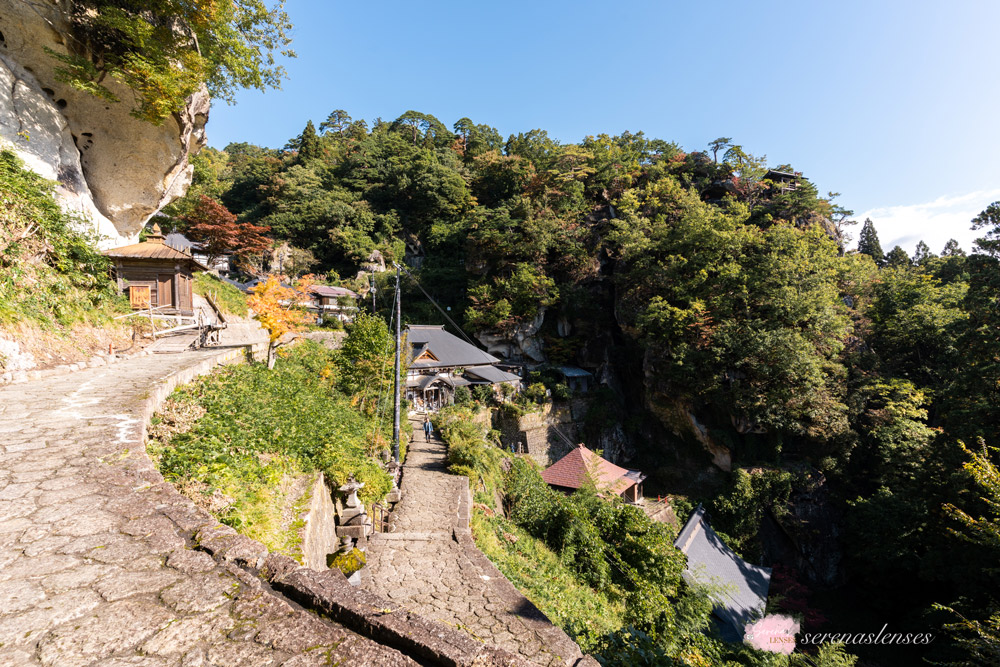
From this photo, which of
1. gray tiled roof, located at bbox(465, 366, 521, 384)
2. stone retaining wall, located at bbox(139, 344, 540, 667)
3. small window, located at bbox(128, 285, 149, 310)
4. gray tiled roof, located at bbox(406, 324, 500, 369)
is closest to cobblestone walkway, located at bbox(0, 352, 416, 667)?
stone retaining wall, located at bbox(139, 344, 540, 667)

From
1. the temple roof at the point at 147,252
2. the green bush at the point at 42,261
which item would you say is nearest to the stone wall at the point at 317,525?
the green bush at the point at 42,261

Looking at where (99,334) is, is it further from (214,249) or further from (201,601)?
(214,249)

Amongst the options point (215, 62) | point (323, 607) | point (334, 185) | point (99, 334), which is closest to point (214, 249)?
point (334, 185)

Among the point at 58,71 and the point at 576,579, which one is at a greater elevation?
the point at 58,71

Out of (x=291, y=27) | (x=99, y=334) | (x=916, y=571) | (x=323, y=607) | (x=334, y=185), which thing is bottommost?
(x=916, y=571)

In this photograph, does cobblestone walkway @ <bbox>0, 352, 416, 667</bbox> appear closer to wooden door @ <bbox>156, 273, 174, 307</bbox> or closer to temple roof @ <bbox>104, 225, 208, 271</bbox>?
temple roof @ <bbox>104, 225, 208, 271</bbox>

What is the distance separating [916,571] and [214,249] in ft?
137

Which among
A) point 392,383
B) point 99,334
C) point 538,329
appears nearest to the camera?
point 99,334

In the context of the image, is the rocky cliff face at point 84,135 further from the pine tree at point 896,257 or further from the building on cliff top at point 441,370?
the pine tree at point 896,257

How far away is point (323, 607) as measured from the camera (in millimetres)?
1990

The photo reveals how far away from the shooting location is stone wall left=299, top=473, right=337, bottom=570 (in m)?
4.41

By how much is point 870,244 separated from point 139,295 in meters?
62.1

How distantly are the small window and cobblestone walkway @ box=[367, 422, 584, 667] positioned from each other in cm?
1225

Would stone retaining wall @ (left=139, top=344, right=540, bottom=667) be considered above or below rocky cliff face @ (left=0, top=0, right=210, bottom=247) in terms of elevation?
below
